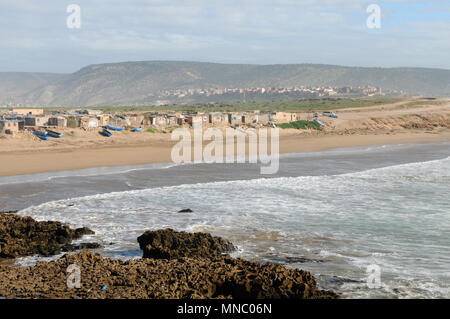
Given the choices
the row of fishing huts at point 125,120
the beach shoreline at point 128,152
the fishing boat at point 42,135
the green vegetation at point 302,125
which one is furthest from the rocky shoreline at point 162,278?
the green vegetation at point 302,125

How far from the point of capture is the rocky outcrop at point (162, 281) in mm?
7648

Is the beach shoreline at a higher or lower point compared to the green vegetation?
lower

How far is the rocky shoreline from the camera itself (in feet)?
25.1

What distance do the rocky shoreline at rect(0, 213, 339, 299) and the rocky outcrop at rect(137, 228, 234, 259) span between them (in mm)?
20

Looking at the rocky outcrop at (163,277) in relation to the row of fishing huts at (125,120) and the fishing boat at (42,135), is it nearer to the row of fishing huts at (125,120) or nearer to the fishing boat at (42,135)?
the fishing boat at (42,135)

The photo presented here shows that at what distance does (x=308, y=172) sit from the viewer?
74.5 feet

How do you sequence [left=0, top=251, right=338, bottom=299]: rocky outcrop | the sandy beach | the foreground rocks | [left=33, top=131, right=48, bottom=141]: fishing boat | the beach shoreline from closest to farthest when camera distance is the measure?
[left=0, top=251, right=338, bottom=299]: rocky outcrop
the foreground rocks
the beach shoreline
the sandy beach
[left=33, top=131, right=48, bottom=141]: fishing boat

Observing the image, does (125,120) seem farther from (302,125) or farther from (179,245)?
(179,245)

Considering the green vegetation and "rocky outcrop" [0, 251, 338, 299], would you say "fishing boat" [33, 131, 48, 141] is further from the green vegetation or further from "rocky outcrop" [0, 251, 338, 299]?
"rocky outcrop" [0, 251, 338, 299]

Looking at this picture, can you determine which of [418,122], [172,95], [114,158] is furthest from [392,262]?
[172,95]

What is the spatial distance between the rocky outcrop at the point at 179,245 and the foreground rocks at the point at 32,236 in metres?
1.78

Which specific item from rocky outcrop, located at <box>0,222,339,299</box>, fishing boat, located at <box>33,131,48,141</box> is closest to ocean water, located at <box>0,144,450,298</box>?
rocky outcrop, located at <box>0,222,339,299</box>
